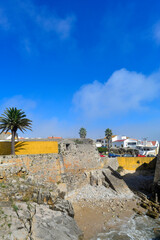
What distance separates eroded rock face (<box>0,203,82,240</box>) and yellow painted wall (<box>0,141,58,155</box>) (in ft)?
26.5

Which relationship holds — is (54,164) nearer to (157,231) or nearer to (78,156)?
(78,156)

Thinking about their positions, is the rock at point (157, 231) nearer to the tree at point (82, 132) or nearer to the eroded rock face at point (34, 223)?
the eroded rock face at point (34, 223)

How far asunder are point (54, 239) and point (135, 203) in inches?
539

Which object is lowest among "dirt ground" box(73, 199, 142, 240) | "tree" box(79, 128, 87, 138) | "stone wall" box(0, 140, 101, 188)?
"dirt ground" box(73, 199, 142, 240)

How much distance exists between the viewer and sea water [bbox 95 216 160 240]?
13064mm

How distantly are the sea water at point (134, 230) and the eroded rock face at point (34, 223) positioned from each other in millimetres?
3416

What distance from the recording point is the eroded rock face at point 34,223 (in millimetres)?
9205

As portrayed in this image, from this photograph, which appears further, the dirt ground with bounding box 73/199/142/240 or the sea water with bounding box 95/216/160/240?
the dirt ground with bounding box 73/199/142/240

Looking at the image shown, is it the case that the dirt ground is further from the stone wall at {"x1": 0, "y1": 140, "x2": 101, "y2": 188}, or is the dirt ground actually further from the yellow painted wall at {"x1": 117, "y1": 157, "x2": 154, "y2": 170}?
the yellow painted wall at {"x1": 117, "y1": 157, "x2": 154, "y2": 170}

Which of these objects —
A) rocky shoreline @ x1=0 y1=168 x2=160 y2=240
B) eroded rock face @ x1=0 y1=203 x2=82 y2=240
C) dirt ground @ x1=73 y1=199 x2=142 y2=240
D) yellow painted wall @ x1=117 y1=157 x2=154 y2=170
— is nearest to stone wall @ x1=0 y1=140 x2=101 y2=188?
rocky shoreline @ x1=0 y1=168 x2=160 y2=240

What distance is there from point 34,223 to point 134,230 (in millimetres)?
10238

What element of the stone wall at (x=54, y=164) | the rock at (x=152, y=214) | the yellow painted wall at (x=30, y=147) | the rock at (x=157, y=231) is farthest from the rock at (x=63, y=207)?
the rock at (x=152, y=214)

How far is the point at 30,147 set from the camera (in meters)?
19.9

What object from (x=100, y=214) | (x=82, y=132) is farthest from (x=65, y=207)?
(x=82, y=132)
